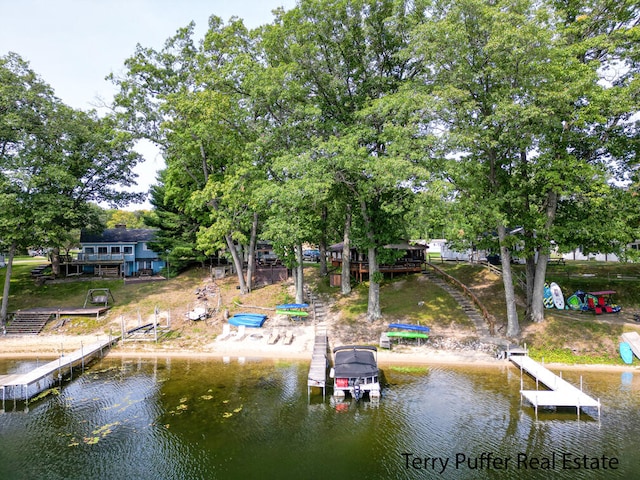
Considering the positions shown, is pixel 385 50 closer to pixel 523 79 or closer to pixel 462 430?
pixel 523 79

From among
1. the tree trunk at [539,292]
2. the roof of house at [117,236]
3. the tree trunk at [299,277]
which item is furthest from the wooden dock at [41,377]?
the tree trunk at [539,292]

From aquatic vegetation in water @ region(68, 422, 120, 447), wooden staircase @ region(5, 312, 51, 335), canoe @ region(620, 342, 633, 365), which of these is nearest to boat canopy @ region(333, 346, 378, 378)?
aquatic vegetation in water @ region(68, 422, 120, 447)

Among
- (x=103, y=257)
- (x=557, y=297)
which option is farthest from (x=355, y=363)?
(x=103, y=257)

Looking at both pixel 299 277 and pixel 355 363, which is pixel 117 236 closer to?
pixel 299 277

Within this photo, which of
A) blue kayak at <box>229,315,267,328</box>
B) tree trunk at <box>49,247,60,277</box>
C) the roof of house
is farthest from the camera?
the roof of house

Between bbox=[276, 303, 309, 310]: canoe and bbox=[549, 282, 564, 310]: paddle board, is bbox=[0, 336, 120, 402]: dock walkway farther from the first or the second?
bbox=[549, 282, 564, 310]: paddle board

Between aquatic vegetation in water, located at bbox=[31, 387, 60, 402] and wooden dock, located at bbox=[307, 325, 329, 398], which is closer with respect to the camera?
wooden dock, located at bbox=[307, 325, 329, 398]

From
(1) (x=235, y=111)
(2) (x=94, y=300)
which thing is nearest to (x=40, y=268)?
(2) (x=94, y=300)
